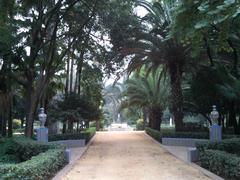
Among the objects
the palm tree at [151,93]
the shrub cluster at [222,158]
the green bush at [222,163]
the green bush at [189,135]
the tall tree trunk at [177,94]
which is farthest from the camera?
the palm tree at [151,93]

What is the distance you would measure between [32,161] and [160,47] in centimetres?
1628

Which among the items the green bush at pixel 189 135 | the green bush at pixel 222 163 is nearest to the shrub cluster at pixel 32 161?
the green bush at pixel 222 163

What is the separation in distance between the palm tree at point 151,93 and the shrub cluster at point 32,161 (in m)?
21.9

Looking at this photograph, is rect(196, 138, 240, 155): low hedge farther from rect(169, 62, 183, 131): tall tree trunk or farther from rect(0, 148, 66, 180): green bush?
rect(169, 62, 183, 131): tall tree trunk

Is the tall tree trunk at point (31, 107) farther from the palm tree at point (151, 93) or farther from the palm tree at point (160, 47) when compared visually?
the palm tree at point (151, 93)

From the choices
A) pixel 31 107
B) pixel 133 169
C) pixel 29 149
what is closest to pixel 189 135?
pixel 31 107

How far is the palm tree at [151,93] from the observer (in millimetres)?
38406

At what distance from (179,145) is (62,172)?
12.8 meters

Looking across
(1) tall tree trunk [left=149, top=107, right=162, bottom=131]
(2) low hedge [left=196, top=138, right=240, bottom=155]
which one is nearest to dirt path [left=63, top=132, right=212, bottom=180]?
(2) low hedge [left=196, top=138, right=240, bottom=155]

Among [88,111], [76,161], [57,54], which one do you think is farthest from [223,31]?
[88,111]

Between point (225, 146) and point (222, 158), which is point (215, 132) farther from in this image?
point (222, 158)

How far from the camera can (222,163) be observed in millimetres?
11961

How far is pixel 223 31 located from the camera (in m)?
10.3

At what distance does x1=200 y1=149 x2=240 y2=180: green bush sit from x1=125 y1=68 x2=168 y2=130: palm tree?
23.6m
